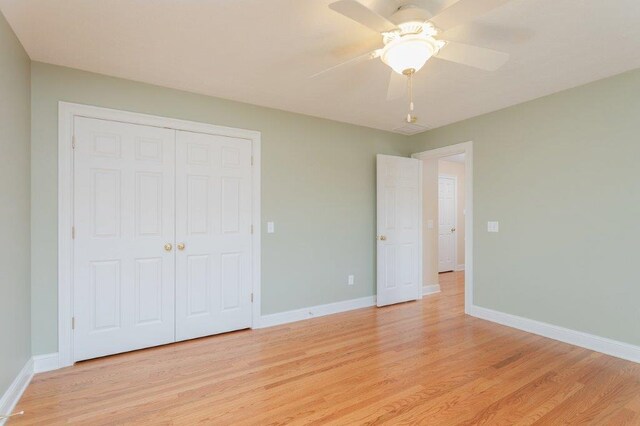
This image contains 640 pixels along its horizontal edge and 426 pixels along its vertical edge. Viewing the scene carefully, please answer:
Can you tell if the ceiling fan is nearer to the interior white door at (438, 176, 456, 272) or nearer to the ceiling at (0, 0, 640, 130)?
the ceiling at (0, 0, 640, 130)

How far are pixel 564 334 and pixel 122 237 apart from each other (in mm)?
4164

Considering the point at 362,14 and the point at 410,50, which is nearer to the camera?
the point at 362,14

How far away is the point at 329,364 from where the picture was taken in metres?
2.62

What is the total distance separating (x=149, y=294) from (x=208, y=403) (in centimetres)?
128

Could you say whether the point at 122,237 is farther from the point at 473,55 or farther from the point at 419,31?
the point at 473,55

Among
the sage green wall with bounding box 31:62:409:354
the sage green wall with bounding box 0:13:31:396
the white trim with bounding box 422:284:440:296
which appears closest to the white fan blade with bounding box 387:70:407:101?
the sage green wall with bounding box 31:62:409:354

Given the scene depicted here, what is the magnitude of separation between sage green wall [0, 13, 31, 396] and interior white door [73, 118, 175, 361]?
337mm

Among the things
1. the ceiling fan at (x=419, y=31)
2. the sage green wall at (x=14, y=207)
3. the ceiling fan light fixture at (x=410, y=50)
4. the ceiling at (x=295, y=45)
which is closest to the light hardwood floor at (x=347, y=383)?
the sage green wall at (x=14, y=207)

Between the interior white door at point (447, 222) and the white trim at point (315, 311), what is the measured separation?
3.27 m

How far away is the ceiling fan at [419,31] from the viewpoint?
1.47m

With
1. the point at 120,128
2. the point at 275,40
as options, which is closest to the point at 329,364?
the point at 275,40

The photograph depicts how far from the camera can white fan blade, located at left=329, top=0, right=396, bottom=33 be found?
1.44 m

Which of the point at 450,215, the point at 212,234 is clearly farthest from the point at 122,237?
the point at 450,215

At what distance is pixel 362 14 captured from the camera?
5.03 feet
